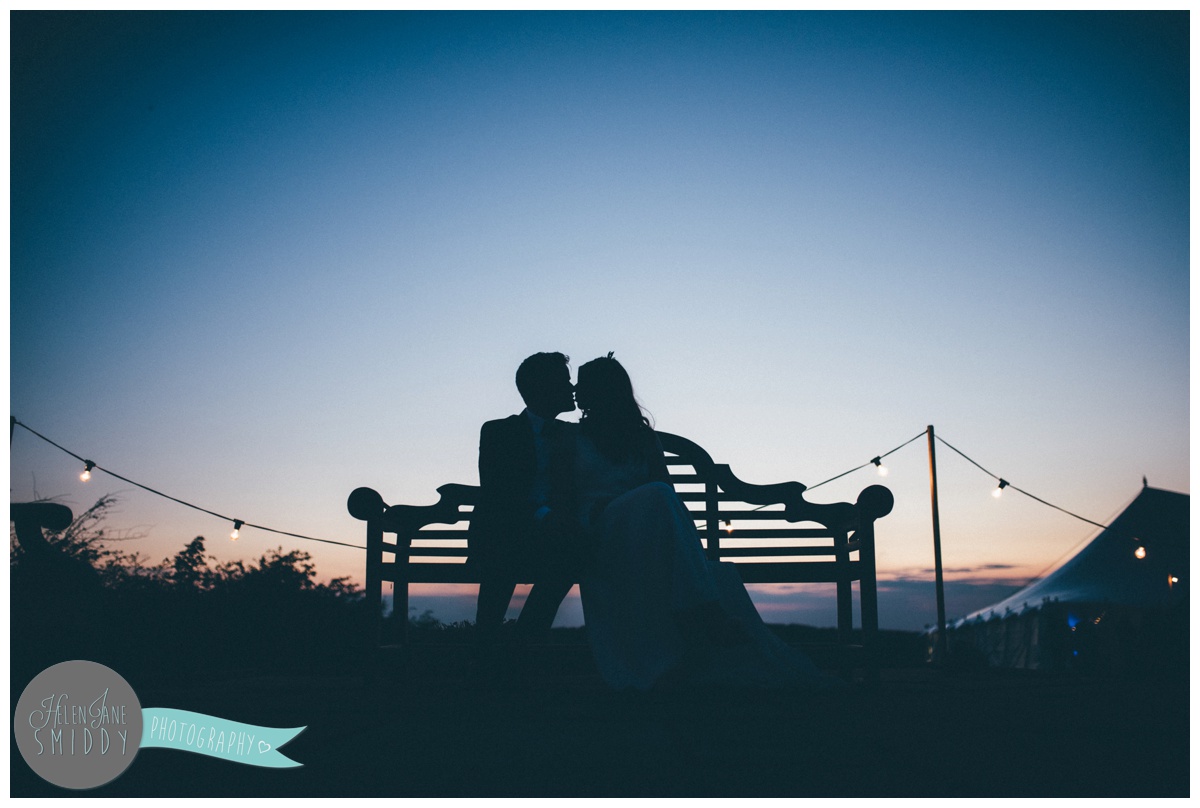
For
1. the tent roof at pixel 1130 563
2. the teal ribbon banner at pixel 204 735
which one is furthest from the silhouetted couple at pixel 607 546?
the tent roof at pixel 1130 563

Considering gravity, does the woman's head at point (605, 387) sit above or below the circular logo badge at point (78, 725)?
above

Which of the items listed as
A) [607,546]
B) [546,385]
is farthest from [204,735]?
[546,385]

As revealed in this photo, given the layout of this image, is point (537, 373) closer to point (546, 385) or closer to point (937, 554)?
point (546, 385)

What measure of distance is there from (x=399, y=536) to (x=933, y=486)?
6.95 meters

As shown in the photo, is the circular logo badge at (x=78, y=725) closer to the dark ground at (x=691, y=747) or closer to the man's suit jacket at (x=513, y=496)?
the dark ground at (x=691, y=747)

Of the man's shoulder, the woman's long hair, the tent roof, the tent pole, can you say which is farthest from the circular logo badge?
the tent roof

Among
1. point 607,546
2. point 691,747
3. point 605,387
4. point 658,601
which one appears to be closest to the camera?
point 691,747

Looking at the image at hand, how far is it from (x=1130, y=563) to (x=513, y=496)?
31.6 ft

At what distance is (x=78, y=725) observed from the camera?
1.40 m

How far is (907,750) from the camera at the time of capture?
4.56 feet

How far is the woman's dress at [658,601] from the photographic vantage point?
7.77ft

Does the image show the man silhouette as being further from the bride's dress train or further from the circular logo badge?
the circular logo badge

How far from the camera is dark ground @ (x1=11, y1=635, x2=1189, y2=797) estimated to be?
1.13 meters

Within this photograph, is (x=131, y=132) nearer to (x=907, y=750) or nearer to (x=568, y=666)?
(x=568, y=666)
